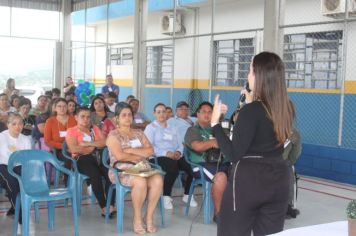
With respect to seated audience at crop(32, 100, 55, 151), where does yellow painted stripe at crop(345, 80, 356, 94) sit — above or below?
above

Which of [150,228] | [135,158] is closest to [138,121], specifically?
[135,158]

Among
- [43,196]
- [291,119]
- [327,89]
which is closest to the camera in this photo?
[291,119]

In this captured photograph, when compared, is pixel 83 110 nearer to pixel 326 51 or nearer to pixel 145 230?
pixel 145 230

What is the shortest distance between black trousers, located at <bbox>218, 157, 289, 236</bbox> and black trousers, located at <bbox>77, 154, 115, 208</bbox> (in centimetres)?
261

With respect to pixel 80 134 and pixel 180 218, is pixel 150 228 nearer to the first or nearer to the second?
pixel 180 218

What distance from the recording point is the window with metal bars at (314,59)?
8500mm

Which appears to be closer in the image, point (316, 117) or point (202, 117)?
point (202, 117)

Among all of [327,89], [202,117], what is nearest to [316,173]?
[327,89]

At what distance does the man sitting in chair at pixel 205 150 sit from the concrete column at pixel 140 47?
583 centimetres

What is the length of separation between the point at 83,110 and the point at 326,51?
209 inches

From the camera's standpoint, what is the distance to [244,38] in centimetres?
1041

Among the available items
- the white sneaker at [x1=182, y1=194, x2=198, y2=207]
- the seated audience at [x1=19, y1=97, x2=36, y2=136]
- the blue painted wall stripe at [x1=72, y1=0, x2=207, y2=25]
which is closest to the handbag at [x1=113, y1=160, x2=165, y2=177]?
the white sneaker at [x1=182, y1=194, x2=198, y2=207]

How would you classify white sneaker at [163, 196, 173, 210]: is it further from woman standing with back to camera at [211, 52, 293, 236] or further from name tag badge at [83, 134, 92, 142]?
woman standing with back to camera at [211, 52, 293, 236]

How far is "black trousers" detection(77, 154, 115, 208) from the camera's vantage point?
473cm
